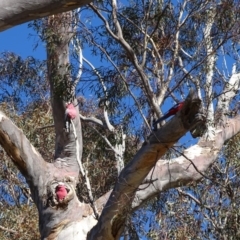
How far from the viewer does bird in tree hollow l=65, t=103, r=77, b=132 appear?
20.5 ft

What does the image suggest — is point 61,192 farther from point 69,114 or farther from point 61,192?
point 69,114

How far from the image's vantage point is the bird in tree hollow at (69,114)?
6.25 meters

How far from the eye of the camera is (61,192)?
19.2 feet

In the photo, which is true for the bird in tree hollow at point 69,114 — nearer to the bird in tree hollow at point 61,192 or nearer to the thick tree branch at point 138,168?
the bird in tree hollow at point 61,192

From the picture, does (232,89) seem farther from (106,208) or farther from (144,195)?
(106,208)

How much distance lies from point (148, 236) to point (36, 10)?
15.4 feet

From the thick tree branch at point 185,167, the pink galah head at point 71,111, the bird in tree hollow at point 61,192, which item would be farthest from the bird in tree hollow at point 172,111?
the pink galah head at point 71,111

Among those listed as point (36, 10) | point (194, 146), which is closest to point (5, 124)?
point (194, 146)

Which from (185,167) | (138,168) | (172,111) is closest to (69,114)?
(185,167)

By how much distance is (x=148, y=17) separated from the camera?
5852 millimetres

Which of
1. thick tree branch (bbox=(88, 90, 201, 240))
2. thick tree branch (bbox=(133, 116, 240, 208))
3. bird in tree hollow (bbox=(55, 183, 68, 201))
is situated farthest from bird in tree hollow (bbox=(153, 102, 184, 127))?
bird in tree hollow (bbox=(55, 183, 68, 201))

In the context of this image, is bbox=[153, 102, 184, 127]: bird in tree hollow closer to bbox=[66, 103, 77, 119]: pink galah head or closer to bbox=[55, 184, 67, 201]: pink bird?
bbox=[55, 184, 67, 201]: pink bird

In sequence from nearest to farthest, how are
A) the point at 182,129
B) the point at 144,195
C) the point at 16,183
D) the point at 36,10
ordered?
the point at 36,10, the point at 182,129, the point at 144,195, the point at 16,183

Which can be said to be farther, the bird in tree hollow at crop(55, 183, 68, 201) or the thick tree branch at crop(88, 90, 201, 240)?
the bird in tree hollow at crop(55, 183, 68, 201)
